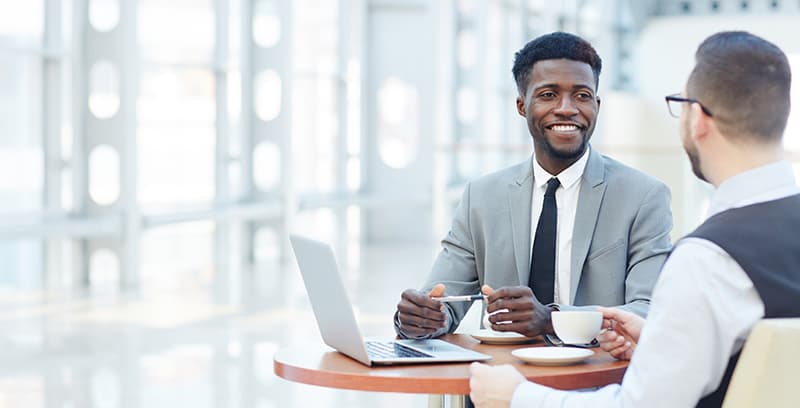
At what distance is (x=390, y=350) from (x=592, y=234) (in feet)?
1.81

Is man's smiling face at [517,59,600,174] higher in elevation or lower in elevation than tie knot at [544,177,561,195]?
higher

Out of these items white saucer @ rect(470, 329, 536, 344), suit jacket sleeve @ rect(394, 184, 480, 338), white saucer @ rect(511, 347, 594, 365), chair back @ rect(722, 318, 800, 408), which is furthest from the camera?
suit jacket sleeve @ rect(394, 184, 480, 338)

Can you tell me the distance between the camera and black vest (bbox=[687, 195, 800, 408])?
153cm

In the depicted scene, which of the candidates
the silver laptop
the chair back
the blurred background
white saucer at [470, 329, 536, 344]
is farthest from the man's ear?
the blurred background

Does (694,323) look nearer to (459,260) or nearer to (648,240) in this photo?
(648,240)

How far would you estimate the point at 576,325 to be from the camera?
6.62 feet

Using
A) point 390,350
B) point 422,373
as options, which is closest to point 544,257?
point 390,350

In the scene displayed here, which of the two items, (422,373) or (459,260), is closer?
(422,373)

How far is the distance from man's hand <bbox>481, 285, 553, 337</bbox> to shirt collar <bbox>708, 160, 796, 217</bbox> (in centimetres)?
53

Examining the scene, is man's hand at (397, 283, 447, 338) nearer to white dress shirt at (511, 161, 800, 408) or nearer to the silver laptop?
the silver laptop

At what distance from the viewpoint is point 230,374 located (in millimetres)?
4609

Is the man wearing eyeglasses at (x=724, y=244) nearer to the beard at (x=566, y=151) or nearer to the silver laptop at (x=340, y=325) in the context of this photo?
the silver laptop at (x=340, y=325)

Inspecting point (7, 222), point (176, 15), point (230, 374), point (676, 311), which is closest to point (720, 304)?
point (676, 311)

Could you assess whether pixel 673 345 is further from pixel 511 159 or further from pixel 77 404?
pixel 511 159
